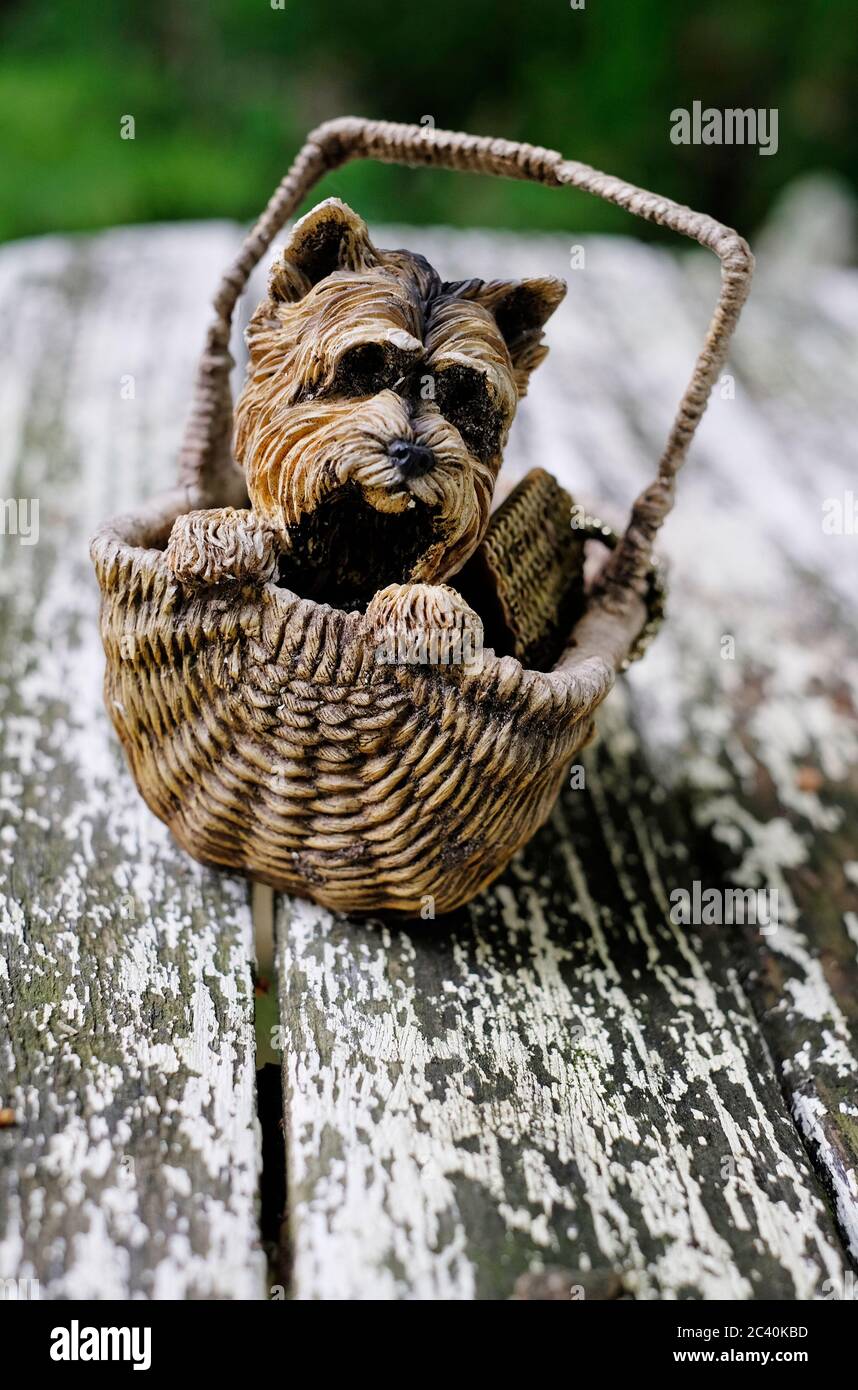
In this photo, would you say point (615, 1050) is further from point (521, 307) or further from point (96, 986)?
point (521, 307)

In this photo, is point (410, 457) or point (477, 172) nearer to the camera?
point (410, 457)

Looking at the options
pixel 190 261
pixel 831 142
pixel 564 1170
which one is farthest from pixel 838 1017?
pixel 831 142

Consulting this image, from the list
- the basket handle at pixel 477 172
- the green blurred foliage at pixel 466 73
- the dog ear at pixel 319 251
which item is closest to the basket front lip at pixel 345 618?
the basket handle at pixel 477 172

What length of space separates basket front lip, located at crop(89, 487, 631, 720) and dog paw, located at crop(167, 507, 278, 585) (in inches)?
0.8

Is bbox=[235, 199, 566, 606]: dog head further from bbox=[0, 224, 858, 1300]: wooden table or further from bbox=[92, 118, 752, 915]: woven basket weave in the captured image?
bbox=[0, 224, 858, 1300]: wooden table

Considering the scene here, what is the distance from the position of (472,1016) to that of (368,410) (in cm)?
57

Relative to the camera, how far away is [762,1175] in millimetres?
1104

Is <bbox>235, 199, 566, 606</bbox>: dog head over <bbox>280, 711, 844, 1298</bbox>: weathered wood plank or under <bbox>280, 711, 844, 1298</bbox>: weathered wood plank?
over

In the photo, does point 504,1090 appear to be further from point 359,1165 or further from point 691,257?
point 691,257

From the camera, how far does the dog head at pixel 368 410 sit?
3.35 feet

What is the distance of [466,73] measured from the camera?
178 inches

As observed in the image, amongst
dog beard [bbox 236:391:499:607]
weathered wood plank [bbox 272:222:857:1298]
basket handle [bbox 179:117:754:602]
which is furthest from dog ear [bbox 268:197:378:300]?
weathered wood plank [bbox 272:222:857:1298]

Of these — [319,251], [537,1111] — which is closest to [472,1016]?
[537,1111]

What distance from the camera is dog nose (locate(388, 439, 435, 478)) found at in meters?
1.00
